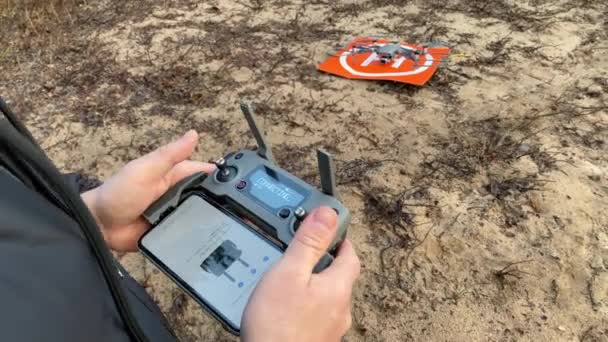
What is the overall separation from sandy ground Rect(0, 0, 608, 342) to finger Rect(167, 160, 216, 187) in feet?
1.62

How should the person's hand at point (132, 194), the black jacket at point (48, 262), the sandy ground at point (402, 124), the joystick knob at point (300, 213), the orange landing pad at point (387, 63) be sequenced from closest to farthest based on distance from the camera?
the black jacket at point (48, 262) → the joystick knob at point (300, 213) → the person's hand at point (132, 194) → the sandy ground at point (402, 124) → the orange landing pad at point (387, 63)

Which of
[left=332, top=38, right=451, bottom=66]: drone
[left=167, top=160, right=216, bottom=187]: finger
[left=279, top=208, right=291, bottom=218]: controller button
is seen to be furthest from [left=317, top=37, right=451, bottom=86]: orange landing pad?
[left=279, top=208, right=291, bottom=218]: controller button

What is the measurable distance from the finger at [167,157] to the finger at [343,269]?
345mm

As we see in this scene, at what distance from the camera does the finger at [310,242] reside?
22.6 inches

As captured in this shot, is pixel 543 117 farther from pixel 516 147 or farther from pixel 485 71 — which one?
pixel 485 71

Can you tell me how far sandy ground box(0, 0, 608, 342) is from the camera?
115 cm

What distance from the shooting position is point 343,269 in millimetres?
622

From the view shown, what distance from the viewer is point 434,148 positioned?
4.89 feet

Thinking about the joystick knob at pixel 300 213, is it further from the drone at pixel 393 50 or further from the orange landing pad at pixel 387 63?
the drone at pixel 393 50

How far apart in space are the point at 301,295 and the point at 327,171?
18cm

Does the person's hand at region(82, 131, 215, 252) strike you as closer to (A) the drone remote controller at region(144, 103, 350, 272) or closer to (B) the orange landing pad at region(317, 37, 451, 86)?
(A) the drone remote controller at region(144, 103, 350, 272)

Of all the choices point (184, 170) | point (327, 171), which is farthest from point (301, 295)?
point (184, 170)

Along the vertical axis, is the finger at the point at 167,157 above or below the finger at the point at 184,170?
above

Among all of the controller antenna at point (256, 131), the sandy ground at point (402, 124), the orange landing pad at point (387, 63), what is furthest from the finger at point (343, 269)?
the orange landing pad at point (387, 63)
